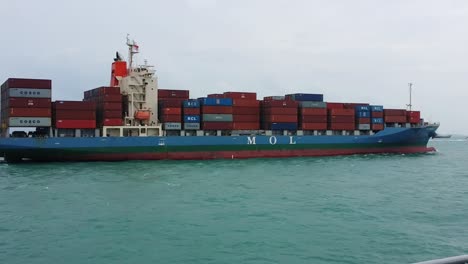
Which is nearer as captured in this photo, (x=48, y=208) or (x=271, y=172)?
(x=48, y=208)

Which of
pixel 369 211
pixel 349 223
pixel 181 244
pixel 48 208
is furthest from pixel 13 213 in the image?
pixel 369 211

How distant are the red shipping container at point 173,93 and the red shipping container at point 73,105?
9294mm

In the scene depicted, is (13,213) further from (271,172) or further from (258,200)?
(271,172)

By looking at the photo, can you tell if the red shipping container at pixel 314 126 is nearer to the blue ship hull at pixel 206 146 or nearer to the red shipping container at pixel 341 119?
the red shipping container at pixel 341 119

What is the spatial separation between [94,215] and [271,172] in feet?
56.1

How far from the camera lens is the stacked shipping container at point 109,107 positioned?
1558 inches

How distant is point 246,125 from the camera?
46.0 meters

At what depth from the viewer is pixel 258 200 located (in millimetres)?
19578

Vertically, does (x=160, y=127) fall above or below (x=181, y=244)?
above

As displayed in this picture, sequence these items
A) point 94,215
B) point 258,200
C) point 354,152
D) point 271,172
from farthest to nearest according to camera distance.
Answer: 1. point 354,152
2. point 271,172
3. point 258,200
4. point 94,215

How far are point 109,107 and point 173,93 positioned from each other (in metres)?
9.24

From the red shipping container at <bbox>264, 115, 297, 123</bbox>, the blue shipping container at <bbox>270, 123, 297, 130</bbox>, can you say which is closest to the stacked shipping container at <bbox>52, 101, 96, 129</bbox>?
the red shipping container at <bbox>264, 115, 297, 123</bbox>

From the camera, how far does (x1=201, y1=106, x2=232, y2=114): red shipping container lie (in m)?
43.8

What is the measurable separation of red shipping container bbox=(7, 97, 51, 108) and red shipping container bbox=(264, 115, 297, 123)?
22.9 metres
